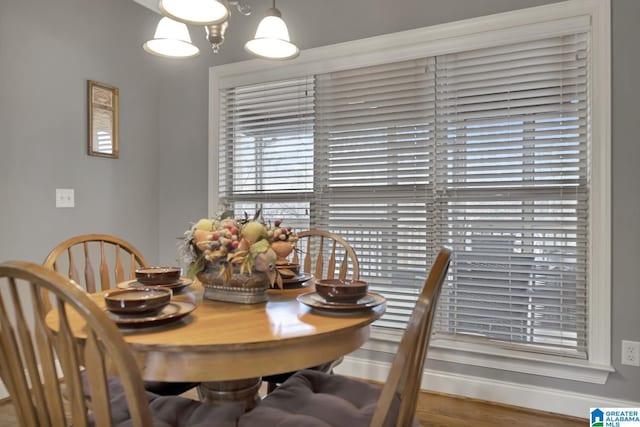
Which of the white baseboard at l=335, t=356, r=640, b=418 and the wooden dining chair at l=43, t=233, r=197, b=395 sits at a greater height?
the wooden dining chair at l=43, t=233, r=197, b=395

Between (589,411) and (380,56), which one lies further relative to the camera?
(380,56)

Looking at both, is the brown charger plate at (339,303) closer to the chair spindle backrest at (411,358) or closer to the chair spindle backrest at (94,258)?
the chair spindle backrest at (411,358)

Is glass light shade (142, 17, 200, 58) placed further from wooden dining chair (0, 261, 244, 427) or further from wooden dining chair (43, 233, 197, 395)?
wooden dining chair (0, 261, 244, 427)

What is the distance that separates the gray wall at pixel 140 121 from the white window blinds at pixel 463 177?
7.5 inches

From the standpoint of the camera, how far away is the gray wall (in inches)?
81.0

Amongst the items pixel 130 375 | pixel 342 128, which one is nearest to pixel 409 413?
pixel 130 375

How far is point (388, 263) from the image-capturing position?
2.59 meters

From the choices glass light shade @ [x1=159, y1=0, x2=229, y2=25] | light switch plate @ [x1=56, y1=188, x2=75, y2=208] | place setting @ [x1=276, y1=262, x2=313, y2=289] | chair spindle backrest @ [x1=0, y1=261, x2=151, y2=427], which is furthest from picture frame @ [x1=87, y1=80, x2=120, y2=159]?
chair spindle backrest @ [x1=0, y1=261, x2=151, y2=427]

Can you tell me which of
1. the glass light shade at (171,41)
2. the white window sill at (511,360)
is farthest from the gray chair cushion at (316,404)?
the glass light shade at (171,41)

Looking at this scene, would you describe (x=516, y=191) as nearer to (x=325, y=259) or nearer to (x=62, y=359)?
(x=325, y=259)

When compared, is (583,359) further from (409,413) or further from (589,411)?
A: (409,413)

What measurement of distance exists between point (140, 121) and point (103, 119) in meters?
0.35

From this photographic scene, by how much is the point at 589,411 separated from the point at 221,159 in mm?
2735

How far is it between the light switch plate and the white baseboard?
215cm
